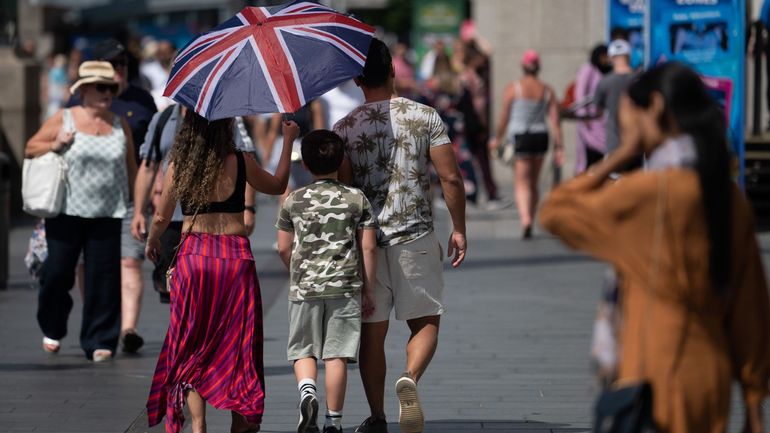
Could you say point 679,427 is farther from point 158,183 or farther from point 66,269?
point 66,269

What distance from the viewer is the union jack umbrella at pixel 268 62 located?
6.09m

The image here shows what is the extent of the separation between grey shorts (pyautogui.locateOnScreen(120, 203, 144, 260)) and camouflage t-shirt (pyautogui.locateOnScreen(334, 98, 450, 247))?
8.83 feet

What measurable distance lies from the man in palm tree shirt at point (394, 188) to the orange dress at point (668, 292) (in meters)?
2.29

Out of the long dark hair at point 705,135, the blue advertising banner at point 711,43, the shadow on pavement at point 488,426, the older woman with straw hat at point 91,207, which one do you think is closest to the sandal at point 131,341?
the older woman with straw hat at point 91,207

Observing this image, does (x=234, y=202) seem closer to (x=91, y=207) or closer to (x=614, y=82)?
(x=91, y=207)

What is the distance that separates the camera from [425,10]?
35.3 metres

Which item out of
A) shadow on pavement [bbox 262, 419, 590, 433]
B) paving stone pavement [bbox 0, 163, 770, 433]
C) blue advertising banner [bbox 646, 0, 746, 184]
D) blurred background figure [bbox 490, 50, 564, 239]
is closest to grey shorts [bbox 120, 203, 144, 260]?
paving stone pavement [bbox 0, 163, 770, 433]

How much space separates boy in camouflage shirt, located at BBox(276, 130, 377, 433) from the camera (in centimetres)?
606

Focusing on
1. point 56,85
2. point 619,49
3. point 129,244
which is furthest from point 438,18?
point 129,244

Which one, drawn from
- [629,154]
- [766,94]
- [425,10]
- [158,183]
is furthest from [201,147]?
[425,10]

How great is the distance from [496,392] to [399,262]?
4.94ft

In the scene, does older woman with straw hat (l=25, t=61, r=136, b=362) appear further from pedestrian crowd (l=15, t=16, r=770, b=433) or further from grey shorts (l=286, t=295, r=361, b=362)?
grey shorts (l=286, t=295, r=361, b=362)

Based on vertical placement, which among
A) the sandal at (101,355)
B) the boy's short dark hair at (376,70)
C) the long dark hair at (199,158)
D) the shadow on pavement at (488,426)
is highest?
the boy's short dark hair at (376,70)

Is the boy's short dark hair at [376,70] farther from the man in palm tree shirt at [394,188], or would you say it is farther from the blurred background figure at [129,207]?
the blurred background figure at [129,207]
